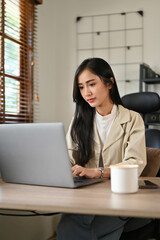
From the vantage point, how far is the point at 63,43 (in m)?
3.42

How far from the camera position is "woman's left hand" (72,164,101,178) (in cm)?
111

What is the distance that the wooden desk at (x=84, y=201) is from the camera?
0.70m

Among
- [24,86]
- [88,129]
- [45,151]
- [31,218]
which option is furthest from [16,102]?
[45,151]

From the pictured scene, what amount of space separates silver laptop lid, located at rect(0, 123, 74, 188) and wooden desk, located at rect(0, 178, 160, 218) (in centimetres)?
5

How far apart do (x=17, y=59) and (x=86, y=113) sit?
51.9 inches

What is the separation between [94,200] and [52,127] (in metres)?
0.26

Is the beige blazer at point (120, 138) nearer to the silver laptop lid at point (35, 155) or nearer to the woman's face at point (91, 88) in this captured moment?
the woman's face at point (91, 88)

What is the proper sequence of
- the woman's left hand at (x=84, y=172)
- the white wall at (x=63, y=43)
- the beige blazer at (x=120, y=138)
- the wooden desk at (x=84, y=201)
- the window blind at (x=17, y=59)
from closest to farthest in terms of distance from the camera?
1. the wooden desk at (x=84, y=201)
2. the woman's left hand at (x=84, y=172)
3. the beige blazer at (x=120, y=138)
4. the window blind at (x=17, y=59)
5. the white wall at (x=63, y=43)

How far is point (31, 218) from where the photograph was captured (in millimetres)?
1890

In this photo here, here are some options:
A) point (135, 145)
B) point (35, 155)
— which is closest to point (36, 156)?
point (35, 155)

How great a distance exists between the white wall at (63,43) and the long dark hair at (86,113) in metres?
1.44

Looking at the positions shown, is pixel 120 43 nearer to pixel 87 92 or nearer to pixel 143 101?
pixel 143 101

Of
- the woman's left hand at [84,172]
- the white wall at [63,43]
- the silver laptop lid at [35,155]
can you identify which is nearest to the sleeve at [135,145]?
the woman's left hand at [84,172]

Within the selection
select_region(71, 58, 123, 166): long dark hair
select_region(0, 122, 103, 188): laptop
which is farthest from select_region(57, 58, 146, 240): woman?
select_region(0, 122, 103, 188): laptop
